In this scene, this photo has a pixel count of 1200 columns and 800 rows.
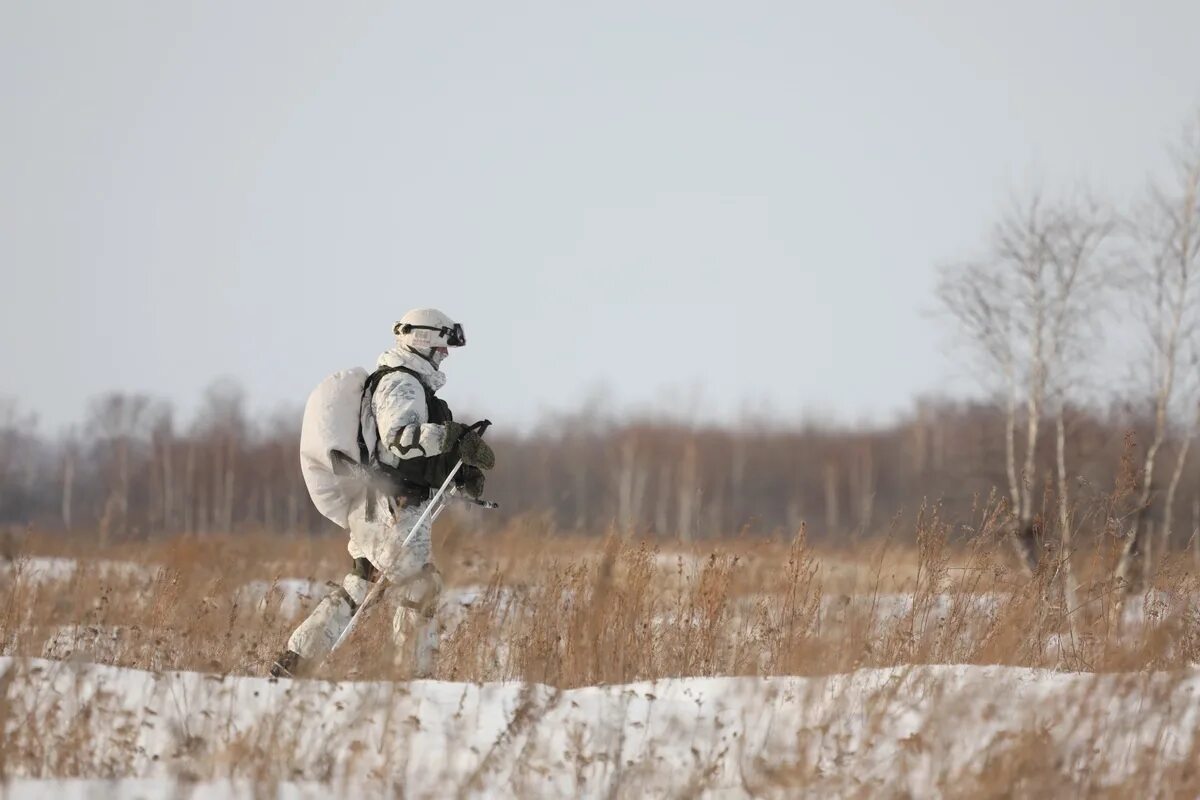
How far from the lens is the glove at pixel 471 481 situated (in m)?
5.98

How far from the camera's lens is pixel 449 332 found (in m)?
6.11

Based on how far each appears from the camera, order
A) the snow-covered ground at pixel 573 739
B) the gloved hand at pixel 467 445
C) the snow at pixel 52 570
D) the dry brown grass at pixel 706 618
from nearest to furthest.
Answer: the snow-covered ground at pixel 573 739 < the dry brown grass at pixel 706 618 < the snow at pixel 52 570 < the gloved hand at pixel 467 445

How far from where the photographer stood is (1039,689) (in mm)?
4648

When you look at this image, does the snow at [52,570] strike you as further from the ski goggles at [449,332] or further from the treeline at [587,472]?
the treeline at [587,472]

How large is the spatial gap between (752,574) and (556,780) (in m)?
1.75

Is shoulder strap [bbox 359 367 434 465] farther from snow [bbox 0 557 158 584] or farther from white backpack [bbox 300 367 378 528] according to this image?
snow [bbox 0 557 158 584]

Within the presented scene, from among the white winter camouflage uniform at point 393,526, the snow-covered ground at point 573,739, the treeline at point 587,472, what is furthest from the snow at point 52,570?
the treeline at point 587,472

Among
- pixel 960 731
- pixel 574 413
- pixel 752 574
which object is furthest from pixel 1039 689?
pixel 574 413

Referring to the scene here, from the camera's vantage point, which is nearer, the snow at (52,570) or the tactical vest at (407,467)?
the snow at (52,570)

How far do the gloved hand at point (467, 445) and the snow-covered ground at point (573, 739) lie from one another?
1.42m

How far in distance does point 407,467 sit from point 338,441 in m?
0.37

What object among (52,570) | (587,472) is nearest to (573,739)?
(52,570)

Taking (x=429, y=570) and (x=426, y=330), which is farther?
(x=426, y=330)

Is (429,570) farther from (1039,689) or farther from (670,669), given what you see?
(1039,689)
